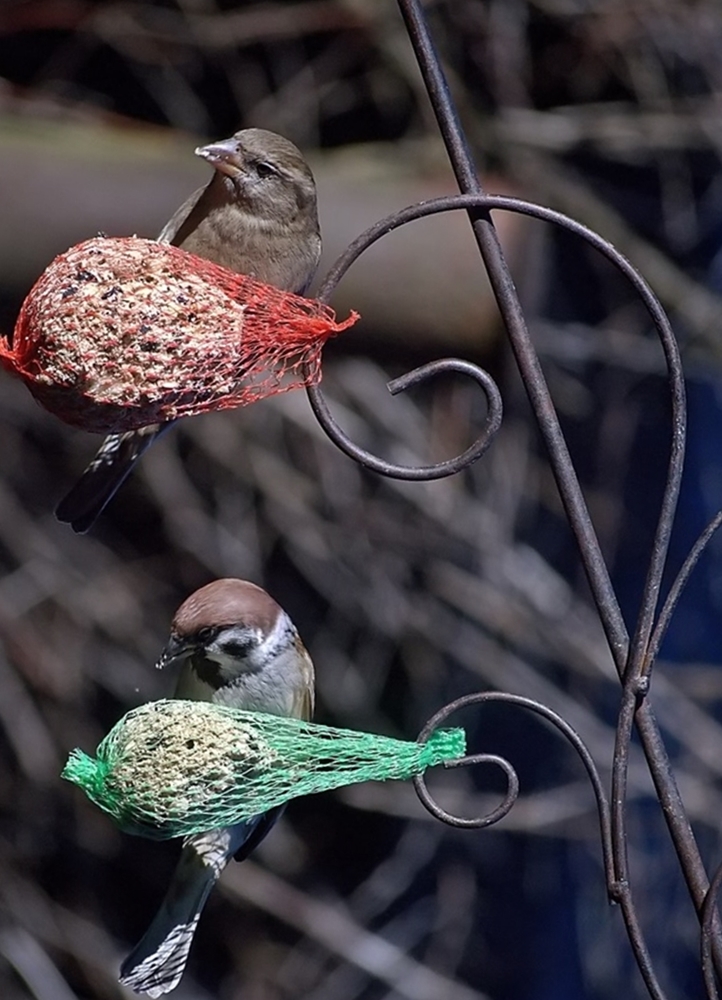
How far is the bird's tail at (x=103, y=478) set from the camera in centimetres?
183

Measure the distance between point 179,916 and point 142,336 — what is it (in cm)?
94

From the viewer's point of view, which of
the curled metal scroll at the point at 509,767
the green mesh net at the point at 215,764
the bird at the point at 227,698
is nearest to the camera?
the curled metal scroll at the point at 509,767

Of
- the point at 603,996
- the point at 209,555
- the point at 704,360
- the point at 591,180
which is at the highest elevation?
the point at 591,180

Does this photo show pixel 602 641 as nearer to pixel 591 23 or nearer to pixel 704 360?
pixel 704 360

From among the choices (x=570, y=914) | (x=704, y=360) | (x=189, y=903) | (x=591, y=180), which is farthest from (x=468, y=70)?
(x=189, y=903)

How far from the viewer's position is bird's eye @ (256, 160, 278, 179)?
79.0 inches

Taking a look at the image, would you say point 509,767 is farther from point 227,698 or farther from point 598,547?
point 227,698

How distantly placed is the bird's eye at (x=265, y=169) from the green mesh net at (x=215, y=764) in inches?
33.6

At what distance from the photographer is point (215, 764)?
4.85ft

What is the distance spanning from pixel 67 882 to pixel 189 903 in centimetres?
201

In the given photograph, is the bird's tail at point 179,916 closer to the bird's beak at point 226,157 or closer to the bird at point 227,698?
the bird at point 227,698

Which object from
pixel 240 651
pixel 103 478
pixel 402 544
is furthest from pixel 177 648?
pixel 402 544

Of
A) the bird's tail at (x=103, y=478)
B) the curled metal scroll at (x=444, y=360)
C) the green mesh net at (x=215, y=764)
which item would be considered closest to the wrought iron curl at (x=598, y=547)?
the curled metal scroll at (x=444, y=360)

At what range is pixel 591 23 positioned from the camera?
383cm
